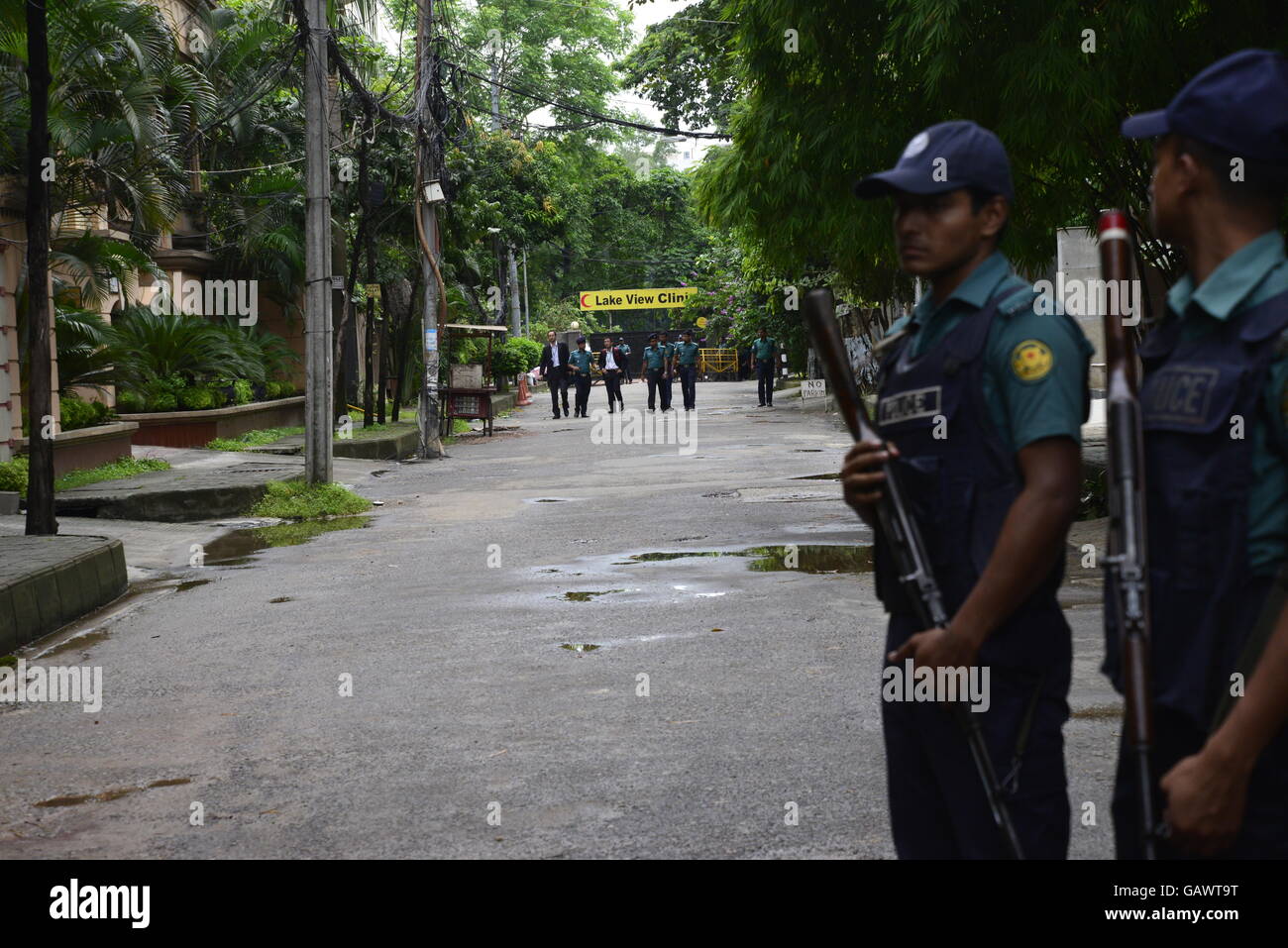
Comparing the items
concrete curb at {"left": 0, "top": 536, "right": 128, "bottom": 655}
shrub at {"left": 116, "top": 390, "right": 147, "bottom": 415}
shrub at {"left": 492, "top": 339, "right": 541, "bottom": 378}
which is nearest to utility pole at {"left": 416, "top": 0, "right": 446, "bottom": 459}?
shrub at {"left": 116, "top": 390, "right": 147, "bottom": 415}

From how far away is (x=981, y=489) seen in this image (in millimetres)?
2893

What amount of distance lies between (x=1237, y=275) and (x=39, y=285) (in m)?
10.7

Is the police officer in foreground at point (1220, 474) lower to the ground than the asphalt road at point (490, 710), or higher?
higher

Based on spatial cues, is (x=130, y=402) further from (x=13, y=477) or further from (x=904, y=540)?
(x=904, y=540)

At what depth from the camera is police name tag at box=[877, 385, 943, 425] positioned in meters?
2.94

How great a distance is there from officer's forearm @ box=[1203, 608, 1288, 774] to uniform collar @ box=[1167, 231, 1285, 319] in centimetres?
50

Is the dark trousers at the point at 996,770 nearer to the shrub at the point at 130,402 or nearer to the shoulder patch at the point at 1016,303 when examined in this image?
the shoulder patch at the point at 1016,303

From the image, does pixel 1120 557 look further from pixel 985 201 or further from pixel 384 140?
pixel 384 140

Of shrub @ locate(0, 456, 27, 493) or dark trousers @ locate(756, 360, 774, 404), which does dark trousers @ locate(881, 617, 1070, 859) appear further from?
dark trousers @ locate(756, 360, 774, 404)

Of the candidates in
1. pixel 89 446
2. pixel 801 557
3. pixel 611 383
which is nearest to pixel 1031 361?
pixel 801 557

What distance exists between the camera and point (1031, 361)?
281cm

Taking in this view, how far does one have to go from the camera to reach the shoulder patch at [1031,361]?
110 inches

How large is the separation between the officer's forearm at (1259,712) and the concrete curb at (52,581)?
305 inches

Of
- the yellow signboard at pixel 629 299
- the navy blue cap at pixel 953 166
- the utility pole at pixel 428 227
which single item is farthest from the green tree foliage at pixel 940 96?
the yellow signboard at pixel 629 299
